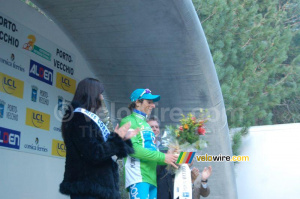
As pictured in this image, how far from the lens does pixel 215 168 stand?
255 inches

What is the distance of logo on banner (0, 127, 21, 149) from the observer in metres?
5.24

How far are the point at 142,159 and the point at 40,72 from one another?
219 centimetres

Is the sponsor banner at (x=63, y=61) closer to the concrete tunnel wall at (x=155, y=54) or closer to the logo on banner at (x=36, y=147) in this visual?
the concrete tunnel wall at (x=155, y=54)

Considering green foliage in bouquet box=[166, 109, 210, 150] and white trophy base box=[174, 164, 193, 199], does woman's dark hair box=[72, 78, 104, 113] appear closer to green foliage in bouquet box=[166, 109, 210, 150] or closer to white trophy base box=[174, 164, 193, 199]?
green foliage in bouquet box=[166, 109, 210, 150]

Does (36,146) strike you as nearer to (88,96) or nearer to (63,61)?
(63,61)

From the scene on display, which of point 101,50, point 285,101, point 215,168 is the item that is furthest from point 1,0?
point 285,101

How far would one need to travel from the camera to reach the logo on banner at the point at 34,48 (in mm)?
5786

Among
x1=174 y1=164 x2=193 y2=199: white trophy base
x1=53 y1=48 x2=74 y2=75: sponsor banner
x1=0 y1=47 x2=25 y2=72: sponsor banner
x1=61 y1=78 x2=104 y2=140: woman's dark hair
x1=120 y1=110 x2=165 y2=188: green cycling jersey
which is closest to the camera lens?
x1=61 y1=78 x2=104 y2=140: woman's dark hair

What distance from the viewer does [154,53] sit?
20.2 ft

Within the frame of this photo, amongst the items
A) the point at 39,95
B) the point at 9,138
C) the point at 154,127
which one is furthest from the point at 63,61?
the point at 154,127

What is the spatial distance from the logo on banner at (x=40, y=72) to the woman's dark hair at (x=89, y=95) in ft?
8.22

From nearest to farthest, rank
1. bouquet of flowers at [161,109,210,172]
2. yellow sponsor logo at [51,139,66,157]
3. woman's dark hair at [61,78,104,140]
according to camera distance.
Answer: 1. woman's dark hair at [61,78,104,140]
2. bouquet of flowers at [161,109,210,172]
3. yellow sponsor logo at [51,139,66,157]

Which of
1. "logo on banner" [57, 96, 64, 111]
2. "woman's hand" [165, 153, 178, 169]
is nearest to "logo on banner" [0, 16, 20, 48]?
"logo on banner" [57, 96, 64, 111]

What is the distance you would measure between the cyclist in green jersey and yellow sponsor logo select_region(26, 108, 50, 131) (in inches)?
63.1
